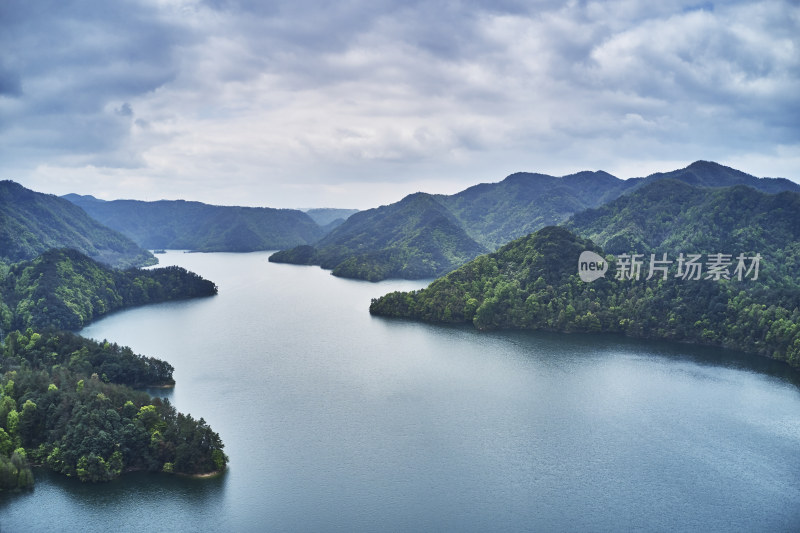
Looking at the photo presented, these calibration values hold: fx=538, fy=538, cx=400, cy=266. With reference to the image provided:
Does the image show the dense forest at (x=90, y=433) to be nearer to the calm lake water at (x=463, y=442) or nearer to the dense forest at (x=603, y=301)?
the calm lake water at (x=463, y=442)

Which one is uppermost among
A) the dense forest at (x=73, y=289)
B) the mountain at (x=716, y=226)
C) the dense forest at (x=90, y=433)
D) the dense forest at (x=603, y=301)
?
the mountain at (x=716, y=226)

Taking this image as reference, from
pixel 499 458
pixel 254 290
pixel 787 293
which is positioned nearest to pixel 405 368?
pixel 499 458

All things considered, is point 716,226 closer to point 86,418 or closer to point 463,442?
point 463,442

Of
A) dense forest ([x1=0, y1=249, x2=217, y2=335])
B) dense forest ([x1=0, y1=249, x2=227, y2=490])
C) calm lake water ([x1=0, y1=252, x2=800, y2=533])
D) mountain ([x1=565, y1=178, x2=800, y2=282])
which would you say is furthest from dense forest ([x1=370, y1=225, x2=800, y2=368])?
dense forest ([x1=0, y1=249, x2=227, y2=490])

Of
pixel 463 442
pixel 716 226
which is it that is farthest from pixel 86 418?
pixel 716 226

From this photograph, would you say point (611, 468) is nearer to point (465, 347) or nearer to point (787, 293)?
point (465, 347)

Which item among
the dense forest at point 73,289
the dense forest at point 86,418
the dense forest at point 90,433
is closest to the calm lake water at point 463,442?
the dense forest at point 90,433

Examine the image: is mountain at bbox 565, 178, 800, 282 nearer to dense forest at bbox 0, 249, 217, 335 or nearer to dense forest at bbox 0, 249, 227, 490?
dense forest at bbox 0, 249, 227, 490
